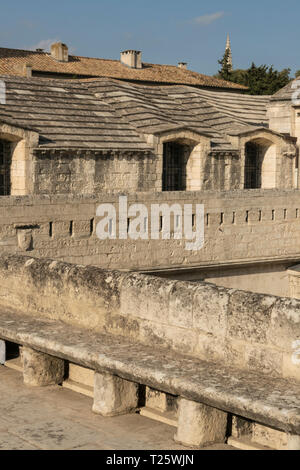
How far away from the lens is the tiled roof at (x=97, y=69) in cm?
3762

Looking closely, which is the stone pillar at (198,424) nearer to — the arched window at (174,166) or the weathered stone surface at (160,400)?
the weathered stone surface at (160,400)

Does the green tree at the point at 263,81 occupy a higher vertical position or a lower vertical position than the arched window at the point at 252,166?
higher

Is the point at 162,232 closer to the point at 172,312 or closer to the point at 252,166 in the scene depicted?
the point at 252,166

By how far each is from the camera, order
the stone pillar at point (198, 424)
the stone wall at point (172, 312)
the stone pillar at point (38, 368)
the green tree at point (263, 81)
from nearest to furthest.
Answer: the stone pillar at point (198, 424) < the stone wall at point (172, 312) < the stone pillar at point (38, 368) < the green tree at point (263, 81)

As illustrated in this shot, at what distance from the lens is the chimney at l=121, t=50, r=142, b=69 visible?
4244 cm

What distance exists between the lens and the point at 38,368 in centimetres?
664

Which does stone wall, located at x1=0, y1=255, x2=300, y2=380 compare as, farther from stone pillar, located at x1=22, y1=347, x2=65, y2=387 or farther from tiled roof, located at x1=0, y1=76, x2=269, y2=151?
tiled roof, located at x1=0, y1=76, x2=269, y2=151

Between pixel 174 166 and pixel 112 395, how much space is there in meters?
13.8

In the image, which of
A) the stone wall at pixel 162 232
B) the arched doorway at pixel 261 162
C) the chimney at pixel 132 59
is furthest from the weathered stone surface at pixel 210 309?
the chimney at pixel 132 59

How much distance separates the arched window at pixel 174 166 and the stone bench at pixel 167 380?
12450mm

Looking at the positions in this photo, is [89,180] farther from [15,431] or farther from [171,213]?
[15,431]

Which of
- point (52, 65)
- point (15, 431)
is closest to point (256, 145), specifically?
point (15, 431)

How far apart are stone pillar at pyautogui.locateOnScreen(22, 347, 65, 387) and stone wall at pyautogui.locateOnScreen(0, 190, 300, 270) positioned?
565 cm

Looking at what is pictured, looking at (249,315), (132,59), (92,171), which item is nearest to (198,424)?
(249,315)
